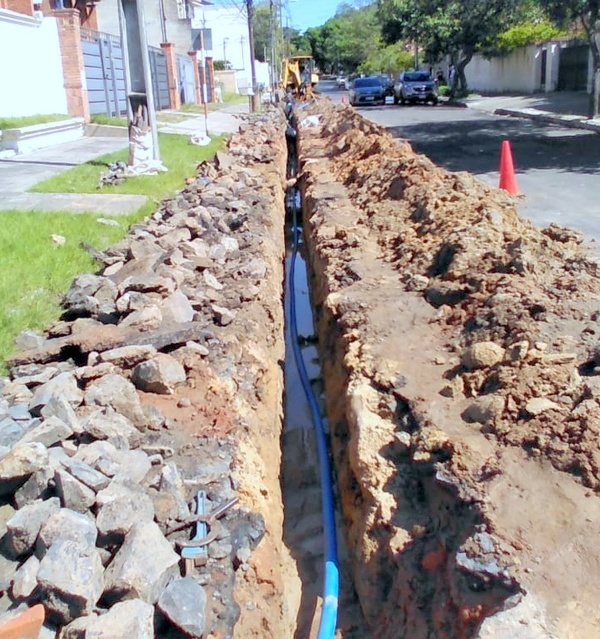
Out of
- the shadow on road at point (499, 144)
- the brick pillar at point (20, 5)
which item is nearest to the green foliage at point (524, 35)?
the shadow on road at point (499, 144)

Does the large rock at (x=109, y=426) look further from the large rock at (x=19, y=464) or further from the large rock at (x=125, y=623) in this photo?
the large rock at (x=125, y=623)

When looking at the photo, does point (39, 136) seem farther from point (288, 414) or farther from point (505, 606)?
point (505, 606)

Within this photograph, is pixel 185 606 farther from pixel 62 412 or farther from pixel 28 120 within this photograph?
pixel 28 120

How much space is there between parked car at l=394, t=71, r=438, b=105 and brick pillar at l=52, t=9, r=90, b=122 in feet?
73.4

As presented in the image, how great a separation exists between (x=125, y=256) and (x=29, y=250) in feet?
2.98

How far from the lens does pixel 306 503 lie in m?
5.43

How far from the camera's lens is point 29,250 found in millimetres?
7254

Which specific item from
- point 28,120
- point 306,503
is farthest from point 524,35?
point 306,503

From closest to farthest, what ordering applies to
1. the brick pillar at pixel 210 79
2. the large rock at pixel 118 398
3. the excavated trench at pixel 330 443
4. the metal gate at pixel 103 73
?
the excavated trench at pixel 330 443 → the large rock at pixel 118 398 → the metal gate at pixel 103 73 → the brick pillar at pixel 210 79

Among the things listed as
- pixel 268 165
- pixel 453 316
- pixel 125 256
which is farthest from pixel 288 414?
pixel 268 165

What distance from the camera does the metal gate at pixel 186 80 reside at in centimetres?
3694

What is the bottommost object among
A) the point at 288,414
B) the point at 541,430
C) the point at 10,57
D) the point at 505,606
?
the point at 288,414

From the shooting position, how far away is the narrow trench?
13.9 ft

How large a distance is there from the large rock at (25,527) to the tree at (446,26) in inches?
1311
